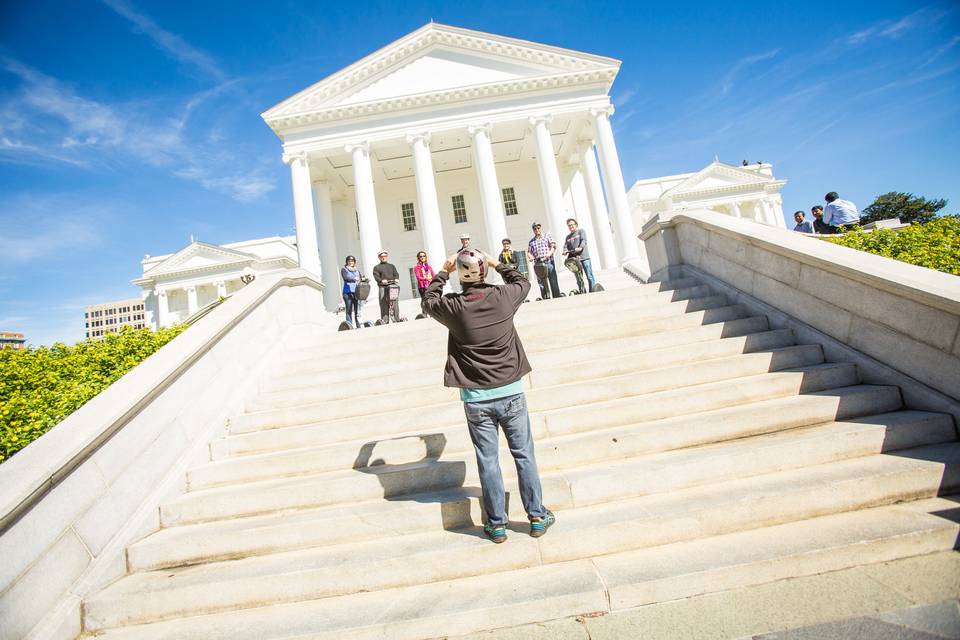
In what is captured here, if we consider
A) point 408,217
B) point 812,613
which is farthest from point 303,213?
point 812,613

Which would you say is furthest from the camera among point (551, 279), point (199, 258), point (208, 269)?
point (199, 258)

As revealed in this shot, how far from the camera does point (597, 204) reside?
2422 cm

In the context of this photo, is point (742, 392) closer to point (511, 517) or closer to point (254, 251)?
point (511, 517)

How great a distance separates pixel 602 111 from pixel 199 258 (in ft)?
123

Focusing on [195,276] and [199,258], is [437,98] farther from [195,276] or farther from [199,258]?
[195,276]

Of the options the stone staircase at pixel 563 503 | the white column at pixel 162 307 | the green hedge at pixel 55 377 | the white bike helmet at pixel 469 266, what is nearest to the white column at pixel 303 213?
the green hedge at pixel 55 377

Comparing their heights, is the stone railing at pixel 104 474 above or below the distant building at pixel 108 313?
below

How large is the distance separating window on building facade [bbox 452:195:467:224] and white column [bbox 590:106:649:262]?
34.7 ft

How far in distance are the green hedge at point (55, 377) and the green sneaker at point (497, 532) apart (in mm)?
4458

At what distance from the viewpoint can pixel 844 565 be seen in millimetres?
2705

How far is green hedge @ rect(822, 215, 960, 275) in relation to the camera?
627cm

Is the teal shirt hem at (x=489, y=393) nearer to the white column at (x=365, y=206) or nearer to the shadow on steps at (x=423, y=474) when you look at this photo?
the shadow on steps at (x=423, y=474)

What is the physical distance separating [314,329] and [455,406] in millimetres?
4506

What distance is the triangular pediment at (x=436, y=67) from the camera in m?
21.8
